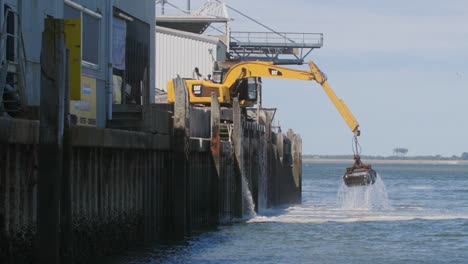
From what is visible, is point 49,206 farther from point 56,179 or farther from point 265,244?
point 265,244

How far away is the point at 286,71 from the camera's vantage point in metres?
37.2

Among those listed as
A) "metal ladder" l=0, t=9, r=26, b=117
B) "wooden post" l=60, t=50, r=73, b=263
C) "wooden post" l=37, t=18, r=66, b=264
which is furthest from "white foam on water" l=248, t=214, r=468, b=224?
"wooden post" l=37, t=18, r=66, b=264

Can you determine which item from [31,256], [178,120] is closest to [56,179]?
[31,256]

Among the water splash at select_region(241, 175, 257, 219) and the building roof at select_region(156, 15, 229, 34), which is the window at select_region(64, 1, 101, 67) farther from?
the building roof at select_region(156, 15, 229, 34)

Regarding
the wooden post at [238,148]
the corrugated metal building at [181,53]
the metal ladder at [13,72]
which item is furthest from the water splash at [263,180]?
the metal ladder at [13,72]

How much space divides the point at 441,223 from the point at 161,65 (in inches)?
645

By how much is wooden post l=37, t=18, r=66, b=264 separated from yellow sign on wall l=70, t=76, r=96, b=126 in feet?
25.8

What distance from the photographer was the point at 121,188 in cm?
1794

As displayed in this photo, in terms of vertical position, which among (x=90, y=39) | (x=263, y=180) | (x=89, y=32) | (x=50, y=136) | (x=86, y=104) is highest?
(x=89, y=32)

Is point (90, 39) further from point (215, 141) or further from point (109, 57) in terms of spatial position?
point (215, 141)

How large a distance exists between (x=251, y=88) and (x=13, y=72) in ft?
68.8

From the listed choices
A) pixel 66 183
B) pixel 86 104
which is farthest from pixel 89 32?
pixel 66 183

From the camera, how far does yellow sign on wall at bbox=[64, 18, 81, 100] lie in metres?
15.1

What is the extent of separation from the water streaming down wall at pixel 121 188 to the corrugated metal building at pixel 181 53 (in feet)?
41.9
